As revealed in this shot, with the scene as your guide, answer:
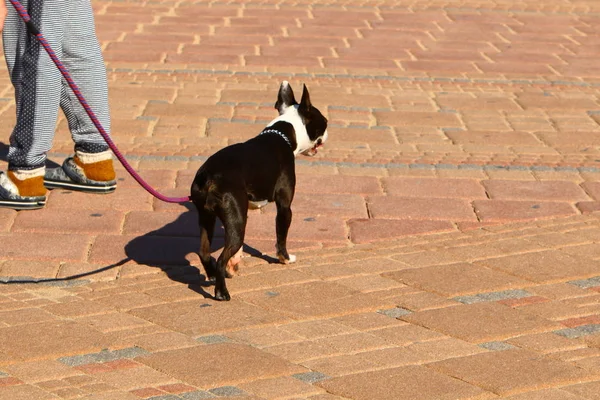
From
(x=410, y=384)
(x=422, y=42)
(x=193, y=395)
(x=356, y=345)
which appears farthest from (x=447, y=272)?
(x=422, y=42)

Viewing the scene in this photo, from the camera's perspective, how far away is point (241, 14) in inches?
493

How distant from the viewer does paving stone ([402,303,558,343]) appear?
15.5ft

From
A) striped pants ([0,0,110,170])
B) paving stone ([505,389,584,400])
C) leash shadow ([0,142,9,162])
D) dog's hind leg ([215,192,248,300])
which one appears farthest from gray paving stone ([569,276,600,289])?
leash shadow ([0,142,9,162])

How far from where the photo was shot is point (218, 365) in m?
4.32

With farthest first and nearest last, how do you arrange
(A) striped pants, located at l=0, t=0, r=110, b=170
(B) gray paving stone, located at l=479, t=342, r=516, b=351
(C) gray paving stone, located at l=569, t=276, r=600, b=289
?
(A) striped pants, located at l=0, t=0, r=110, b=170, (C) gray paving stone, located at l=569, t=276, r=600, b=289, (B) gray paving stone, located at l=479, t=342, r=516, b=351

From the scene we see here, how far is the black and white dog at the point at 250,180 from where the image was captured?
5.09 meters

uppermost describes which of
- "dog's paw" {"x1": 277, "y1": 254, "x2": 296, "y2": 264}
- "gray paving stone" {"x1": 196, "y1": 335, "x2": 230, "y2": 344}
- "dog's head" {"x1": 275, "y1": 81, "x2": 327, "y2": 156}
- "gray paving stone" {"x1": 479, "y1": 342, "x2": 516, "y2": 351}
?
"dog's head" {"x1": 275, "y1": 81, "x2": 327, "y2": 156}

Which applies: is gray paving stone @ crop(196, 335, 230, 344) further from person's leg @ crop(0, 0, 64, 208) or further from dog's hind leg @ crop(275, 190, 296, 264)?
person's leg @ crop(0, 0, 64, 208)

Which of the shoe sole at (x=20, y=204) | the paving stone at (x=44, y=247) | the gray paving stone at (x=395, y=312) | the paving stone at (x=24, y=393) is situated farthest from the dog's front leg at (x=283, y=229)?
the paving stone at (x=24, y=393)

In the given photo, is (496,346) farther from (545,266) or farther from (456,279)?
(545,266)

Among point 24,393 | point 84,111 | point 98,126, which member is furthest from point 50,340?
point 84,111

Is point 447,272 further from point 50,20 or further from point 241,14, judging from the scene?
point 241,14

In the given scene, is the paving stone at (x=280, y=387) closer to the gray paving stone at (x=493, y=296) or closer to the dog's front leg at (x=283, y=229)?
the gray paving stone at (x=493, y=296)

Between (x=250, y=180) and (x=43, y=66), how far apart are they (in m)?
1.71
